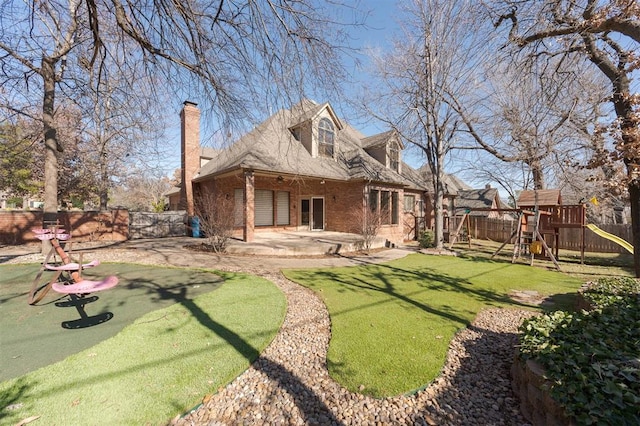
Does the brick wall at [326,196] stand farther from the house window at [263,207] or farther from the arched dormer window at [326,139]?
the arched dormer window at [326,139]

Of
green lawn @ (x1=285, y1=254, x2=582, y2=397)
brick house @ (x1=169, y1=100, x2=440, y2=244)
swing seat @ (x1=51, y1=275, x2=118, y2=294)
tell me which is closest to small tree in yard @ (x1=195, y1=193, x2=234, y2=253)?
brick house @ (x1=169, y1=100, x2=440, y2=244)

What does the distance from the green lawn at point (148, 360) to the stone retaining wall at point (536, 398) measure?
294cm

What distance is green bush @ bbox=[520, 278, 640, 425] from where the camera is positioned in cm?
186

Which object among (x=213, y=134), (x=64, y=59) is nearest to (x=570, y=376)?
(x=213, y=134)

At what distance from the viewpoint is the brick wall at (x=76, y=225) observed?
11.3m

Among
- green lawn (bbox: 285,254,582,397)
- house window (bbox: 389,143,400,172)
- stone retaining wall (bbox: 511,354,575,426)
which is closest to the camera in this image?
stone retaining wall (bbox: 511,354,575,426)

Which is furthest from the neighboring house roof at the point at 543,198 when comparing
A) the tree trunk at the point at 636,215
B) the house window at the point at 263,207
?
the house window at the point at 263,207

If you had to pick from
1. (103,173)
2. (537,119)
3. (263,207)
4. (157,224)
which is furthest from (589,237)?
(103,173)

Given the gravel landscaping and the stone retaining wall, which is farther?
the gravel landscaping

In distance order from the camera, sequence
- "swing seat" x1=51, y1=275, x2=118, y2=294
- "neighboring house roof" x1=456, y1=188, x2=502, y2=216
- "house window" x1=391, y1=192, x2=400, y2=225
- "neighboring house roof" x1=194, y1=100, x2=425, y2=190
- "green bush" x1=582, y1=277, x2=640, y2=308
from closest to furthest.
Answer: "swing seat" x1=51, y1=275, x2=118, y2=294 → "green bush" x1=582, y1=277, x2=640, y2=308 → "neighboring house roof" x1=194, y1=100, x2=425, y2=190 → "house window" x1=391, y1=192, x2=400, y2=225 → "neighboring house roof" x1=456, y1=188, x2=502, y2=216

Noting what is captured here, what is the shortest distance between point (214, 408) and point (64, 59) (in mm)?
11099

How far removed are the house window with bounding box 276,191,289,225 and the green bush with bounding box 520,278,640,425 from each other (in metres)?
13.5

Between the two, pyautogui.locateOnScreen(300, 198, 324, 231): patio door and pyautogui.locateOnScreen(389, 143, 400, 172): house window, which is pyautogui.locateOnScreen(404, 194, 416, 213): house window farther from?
pyautogui.locateOnScreen(300, 198, 324, 231): patio door

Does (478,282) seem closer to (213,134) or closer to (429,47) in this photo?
(213,134)
